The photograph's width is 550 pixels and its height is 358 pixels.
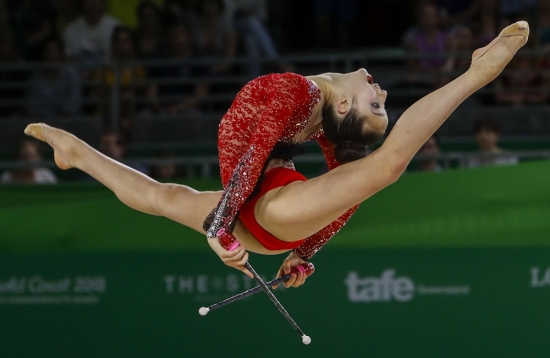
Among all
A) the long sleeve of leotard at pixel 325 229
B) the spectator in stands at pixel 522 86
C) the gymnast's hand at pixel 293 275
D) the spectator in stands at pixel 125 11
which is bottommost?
the gymnast's hand at pixel 293 275

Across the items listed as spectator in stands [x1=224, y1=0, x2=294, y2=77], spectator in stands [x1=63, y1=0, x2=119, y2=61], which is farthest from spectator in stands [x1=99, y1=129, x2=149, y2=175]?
spectator in stands [x1=63, y1=0, x2=119, y2=61]

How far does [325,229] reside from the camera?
3.49m

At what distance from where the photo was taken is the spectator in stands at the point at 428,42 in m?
5.88

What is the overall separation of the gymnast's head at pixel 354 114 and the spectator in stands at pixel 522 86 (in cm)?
269

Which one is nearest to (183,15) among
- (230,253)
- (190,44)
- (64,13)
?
(190,44)

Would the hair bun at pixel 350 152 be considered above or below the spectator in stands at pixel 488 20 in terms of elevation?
below

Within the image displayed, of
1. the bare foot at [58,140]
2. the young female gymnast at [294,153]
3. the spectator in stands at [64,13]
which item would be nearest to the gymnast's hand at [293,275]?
the young female gymnast at [294,153]

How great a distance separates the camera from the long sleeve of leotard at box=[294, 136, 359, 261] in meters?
3.43

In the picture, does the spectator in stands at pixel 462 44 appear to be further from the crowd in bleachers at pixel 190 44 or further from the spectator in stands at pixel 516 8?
the spectator in stands at pixel 516 8

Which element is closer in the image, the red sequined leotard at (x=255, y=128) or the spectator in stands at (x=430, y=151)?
the red sequined leotard at (x=255, y=128)

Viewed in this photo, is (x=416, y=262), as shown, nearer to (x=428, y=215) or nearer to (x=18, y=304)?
(x=428, y=215)

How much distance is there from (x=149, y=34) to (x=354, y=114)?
3456 mm

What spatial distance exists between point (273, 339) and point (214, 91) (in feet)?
8.72

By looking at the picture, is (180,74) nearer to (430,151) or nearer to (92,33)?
(92,33)
